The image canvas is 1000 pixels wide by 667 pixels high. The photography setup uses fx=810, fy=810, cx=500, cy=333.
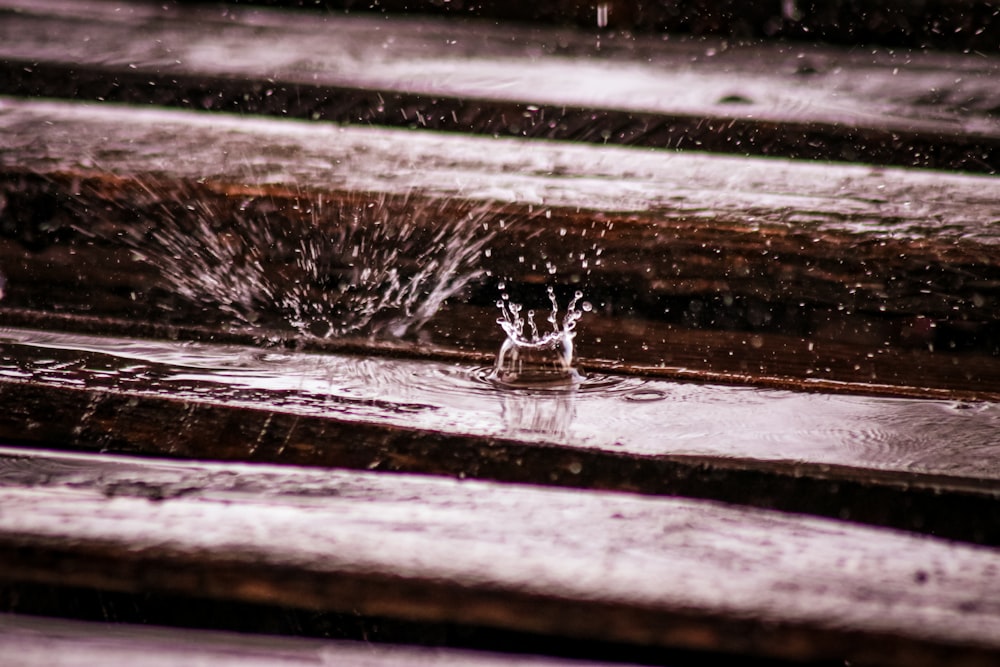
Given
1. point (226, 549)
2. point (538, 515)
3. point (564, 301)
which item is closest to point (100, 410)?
point (226, 549)

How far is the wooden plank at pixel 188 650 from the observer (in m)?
0.70

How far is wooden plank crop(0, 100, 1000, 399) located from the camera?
1139 mm

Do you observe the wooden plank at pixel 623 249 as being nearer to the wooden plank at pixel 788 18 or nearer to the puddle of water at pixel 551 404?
the puddle of water at pixel 551 404

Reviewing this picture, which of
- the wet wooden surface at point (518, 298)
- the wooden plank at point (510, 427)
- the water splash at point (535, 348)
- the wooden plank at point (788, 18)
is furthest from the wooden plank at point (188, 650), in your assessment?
the wooden plank at point (788, 18)

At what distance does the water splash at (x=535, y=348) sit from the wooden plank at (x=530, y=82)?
1.22 feet

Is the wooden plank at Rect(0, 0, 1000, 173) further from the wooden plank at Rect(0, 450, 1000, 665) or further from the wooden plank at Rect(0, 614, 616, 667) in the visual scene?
the wooden plank at Rect(0, 614, 616, 667)

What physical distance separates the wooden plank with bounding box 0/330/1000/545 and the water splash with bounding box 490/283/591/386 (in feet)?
0.15

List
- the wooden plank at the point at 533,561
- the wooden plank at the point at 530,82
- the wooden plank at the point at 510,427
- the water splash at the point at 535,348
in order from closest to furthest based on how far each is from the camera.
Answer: the wooden plank at the point at 533,561 → the wooden plank at the point at 510,427 → the water splash at the point at 535,348 → the wooden plank at the point at 530,82

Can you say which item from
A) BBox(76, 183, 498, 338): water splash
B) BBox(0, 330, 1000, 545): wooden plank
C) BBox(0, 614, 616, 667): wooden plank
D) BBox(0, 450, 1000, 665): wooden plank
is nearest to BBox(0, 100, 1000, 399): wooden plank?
BBox(76, 183, 498, 338): water splash

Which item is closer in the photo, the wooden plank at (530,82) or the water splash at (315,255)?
the water splash at (315,255)

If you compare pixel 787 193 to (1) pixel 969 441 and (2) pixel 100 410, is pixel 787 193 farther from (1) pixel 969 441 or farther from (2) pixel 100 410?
(2) pixel 100 410

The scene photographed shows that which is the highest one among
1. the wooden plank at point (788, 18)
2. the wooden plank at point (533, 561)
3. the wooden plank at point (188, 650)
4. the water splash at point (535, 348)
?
the wooden plank at point (788, 18)

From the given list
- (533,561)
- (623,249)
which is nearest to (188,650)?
(533,561)

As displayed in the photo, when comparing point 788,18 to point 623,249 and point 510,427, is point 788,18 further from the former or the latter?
point 510,427
